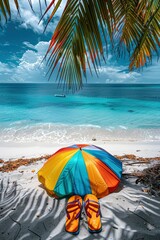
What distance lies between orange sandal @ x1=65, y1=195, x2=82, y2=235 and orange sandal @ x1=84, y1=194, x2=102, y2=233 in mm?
137

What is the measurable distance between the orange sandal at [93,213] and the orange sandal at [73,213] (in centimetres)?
14

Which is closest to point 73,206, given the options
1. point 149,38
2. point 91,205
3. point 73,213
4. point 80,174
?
point 73,213

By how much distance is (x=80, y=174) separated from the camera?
128 inches

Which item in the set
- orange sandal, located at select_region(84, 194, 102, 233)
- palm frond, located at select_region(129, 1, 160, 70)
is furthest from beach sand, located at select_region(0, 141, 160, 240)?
palm frond, located at select_region(129, 1, 160, 70)

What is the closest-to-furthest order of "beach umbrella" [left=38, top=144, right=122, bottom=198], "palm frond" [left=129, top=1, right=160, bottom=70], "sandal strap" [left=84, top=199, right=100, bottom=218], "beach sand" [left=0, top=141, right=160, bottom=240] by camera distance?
1. "palm frond" [left=129, top=1, right=160, bottom=70]
2. "beach sand" [left=0, top=141, right=160, bottom=240]
3. "sandal strap" [left=84, top=199, right=100, bottom=218]
4. "beach umbrella" [left=38, top=144, right=122, bottom=198]

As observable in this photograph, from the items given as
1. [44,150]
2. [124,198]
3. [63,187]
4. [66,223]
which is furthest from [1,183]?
[44,150]

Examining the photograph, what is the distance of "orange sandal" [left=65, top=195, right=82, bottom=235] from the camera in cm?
251

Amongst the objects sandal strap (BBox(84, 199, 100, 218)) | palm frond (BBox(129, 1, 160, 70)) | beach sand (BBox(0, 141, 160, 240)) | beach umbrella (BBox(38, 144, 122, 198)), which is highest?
palm frond (BBox(129, 1, 160, 70))

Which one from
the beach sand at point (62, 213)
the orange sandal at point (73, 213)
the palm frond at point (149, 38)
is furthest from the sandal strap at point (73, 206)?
the palm frond at point (149, 38)

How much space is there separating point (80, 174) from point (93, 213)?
A: 73 cm

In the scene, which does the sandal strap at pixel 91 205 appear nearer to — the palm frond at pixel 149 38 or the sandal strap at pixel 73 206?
the sandal strap at pixel 73 206

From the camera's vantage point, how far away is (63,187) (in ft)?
10.5

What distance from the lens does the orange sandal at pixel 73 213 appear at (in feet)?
8.23

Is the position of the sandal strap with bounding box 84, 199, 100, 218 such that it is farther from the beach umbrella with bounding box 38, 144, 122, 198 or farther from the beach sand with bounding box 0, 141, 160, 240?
the beach umbrella with bounding box 38, 144, 122, 198
